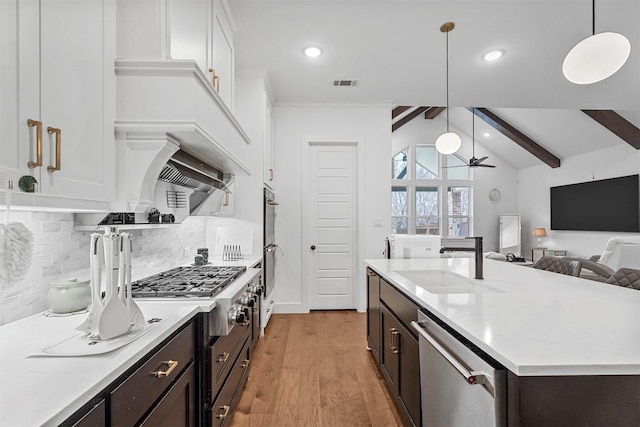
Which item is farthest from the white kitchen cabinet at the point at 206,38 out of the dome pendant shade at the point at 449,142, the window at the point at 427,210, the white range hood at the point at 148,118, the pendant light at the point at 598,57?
the window at the point at 427,210

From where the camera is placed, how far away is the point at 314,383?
2389 millimetres

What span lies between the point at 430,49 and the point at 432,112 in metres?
6.08

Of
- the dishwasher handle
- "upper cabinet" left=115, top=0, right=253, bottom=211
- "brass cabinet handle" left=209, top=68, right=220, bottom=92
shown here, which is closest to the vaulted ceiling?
"brass cabinet handle" left=209, top=68, right=220, bottom=92

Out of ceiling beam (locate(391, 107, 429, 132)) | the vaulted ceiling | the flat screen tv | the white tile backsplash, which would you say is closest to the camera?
the white tile backsplash

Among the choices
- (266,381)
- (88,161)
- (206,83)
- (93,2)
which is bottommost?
(266,381)

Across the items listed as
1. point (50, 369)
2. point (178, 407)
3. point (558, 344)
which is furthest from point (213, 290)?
point (558, 344)

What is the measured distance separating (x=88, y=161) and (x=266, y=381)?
78.8 inches

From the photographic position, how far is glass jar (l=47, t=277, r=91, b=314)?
1.23m

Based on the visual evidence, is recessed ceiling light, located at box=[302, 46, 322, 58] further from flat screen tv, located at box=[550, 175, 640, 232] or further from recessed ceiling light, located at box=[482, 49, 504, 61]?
flat screen tv, located at box=[550, 175, 640, 232]

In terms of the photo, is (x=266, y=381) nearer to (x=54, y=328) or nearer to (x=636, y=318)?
(x=54, y=328)

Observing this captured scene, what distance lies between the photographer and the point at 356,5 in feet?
7.90

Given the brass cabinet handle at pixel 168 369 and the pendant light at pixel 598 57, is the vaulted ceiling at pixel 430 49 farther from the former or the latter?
the brass cabinet handle at pixel 168 369

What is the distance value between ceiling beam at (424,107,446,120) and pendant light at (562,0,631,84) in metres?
6.93

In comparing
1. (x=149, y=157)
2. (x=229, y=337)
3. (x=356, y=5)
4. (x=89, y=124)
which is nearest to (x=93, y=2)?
(x=89, y=124)
